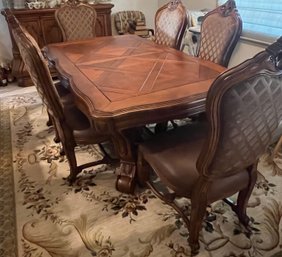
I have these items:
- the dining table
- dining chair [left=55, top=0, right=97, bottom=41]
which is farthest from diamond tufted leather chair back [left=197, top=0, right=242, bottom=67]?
dining chair [left=55, top=0, right=97, bottom=41]

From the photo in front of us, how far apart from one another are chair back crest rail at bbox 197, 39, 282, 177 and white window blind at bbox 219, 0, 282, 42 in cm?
188

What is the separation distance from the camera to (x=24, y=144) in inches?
105

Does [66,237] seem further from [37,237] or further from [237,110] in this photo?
[237,110]

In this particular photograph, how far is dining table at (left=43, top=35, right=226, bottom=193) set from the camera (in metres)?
1.47

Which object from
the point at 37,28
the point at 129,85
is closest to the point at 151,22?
the point at 37,28

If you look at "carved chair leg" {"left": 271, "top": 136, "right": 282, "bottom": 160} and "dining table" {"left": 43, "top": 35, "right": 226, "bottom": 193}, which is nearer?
"dining table" {"left": 43, "top": 35, "right": 226, "bottom": 193}

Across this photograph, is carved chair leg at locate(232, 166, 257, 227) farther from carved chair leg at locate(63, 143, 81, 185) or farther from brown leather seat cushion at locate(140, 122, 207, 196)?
carved chair leg at locate(63, 143, 81, 185)

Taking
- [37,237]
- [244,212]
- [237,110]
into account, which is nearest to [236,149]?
[237,110]

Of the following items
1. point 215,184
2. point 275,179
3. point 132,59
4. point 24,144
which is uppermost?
point 132,59

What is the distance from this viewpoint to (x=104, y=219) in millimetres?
1807

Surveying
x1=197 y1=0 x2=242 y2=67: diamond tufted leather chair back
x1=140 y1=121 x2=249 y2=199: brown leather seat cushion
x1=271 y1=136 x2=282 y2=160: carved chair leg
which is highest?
x1=197 y1=0 x2=242 y2=67: diamond tufted leather chair back

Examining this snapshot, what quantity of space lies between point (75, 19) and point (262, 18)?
2.02 m

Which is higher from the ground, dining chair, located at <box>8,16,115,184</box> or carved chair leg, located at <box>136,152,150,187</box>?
dining chair, located at <box>8,16,115,184</box>

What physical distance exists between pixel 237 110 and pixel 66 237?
1235mm
